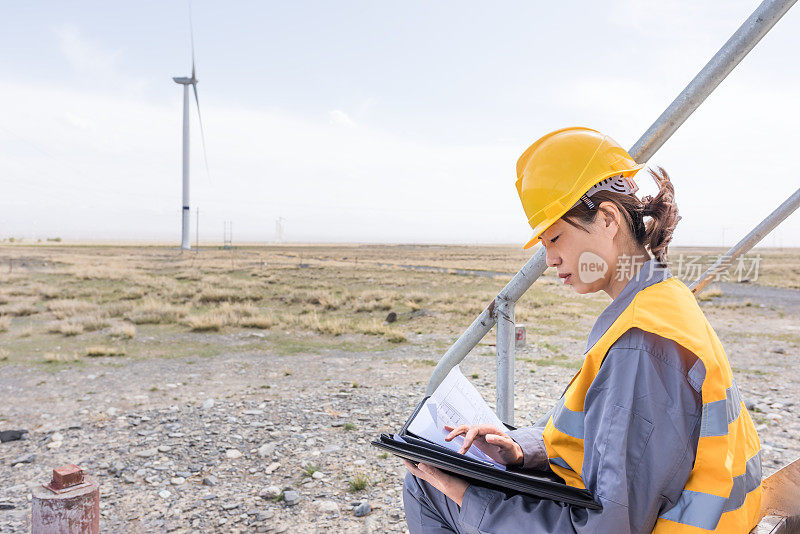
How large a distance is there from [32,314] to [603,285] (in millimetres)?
17077

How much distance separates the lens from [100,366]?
8398mm

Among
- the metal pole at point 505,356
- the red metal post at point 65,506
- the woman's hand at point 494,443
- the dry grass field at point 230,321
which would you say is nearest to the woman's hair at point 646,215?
the woman's hand at point 494,443

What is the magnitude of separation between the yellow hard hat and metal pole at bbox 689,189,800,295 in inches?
60.3

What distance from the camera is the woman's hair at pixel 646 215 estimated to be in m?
1.34

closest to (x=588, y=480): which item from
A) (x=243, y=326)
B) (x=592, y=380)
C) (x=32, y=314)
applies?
(x=592, y=380)

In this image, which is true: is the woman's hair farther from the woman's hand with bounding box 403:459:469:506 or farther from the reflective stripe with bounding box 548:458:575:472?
the woman's hand with bounding box 403:459:469:506

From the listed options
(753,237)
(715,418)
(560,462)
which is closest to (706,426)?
(715,418)

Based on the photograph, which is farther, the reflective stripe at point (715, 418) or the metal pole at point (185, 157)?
the metal pole at point (185, 157)

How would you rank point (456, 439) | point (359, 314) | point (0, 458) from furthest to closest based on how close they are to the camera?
point (359, 314), point (0, 458), point (456, 439)

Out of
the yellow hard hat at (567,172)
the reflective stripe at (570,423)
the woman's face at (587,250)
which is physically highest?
the yellow hard hat at (567,172)

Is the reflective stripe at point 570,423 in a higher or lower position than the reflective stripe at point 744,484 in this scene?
higher

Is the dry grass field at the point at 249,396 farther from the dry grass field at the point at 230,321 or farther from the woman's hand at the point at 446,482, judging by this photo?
the woman's hand at the point at 446,482

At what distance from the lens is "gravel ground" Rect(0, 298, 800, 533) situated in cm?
359

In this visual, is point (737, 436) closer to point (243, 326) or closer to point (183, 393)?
point (183, 393)
